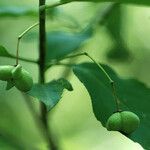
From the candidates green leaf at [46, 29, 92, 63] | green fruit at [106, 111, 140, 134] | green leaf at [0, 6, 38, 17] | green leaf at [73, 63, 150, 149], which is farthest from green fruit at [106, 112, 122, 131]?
green leaf at [0, 6, 38, 17]

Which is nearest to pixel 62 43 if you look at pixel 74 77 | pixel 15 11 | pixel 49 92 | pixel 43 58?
pixel 15 11

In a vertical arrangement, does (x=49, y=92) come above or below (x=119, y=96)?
above

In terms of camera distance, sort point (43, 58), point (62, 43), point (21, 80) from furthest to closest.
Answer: point (62, 43) < point (43, 58) < point (21, 80)

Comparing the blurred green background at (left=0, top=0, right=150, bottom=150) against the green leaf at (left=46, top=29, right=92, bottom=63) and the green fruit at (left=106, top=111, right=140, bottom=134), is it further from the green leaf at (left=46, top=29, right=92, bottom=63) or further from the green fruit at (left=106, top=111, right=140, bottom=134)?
the green fruit at (left=106, top=111, right=140, bottom=134)

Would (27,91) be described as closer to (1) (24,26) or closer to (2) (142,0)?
(2) (142,0)

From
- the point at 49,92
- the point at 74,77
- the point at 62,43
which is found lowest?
the point at 74,77

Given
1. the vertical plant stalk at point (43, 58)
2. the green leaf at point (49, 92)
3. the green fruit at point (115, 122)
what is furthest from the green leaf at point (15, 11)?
the green fruit at point (115, 122)

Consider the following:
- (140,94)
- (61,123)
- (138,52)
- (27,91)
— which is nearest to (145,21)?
(138,52)

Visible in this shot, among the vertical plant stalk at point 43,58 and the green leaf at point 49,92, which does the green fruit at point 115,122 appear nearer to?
the green leaf at point 49,92

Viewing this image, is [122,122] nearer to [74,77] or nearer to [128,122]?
[128,122]
